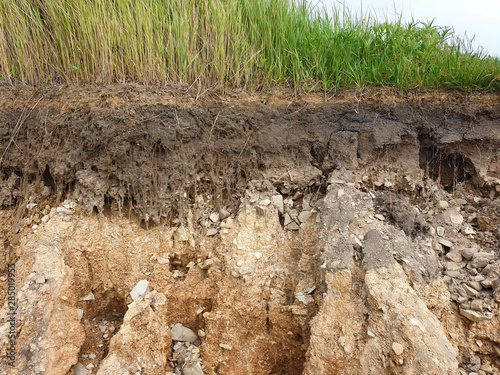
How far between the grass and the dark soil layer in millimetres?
171

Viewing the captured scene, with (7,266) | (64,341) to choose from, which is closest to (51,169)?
(7,266)

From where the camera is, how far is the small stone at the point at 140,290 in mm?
2341

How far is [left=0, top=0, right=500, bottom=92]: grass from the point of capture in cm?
272

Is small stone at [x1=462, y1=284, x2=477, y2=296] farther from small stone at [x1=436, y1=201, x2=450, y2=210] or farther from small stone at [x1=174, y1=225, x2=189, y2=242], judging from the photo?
small stone at [x1=174, y1=225, x2=189, y2=242]

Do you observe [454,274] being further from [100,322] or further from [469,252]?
[100,322]

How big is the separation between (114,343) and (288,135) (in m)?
1.99

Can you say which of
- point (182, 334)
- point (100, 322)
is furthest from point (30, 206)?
point (182, 334)

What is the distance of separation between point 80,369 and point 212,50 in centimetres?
260

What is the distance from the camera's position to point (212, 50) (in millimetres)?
2818

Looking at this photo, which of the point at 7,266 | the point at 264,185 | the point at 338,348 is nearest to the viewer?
the point at 338,348

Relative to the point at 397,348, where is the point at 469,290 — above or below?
above

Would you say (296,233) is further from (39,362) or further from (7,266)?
(7,266)

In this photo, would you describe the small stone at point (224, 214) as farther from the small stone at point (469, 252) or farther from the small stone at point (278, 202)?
the small stone at point (469, 252)

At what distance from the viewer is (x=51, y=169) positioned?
102 inches
